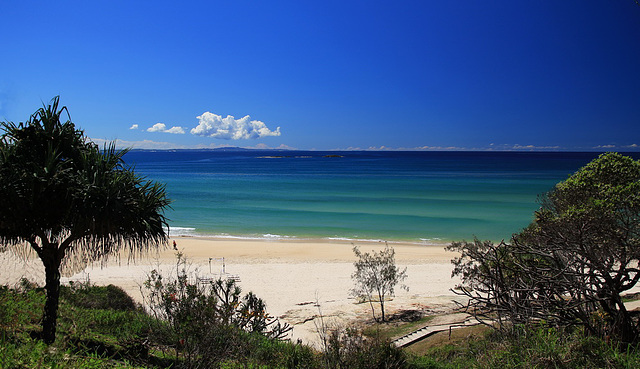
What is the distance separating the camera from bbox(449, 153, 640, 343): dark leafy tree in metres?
5.75

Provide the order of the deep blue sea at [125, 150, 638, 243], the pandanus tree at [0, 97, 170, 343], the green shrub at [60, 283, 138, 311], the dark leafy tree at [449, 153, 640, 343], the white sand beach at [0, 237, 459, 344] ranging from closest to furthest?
the dark leafy tree at [449, 153, 640, 343] < the pandanus tree at [0, 97, 170, 343] < the green shrub at [60, 283, 138, 311] < the white sand beach at [0, 237, 459, 344] < the deep blue sea at [125, 150, 638, 243]

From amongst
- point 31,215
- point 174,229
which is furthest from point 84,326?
point 174,229

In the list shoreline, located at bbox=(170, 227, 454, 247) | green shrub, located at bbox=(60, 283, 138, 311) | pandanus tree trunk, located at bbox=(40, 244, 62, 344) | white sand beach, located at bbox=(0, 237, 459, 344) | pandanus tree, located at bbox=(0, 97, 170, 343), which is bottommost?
white sand beach, located at bbox=(0, 237, 459, 344)

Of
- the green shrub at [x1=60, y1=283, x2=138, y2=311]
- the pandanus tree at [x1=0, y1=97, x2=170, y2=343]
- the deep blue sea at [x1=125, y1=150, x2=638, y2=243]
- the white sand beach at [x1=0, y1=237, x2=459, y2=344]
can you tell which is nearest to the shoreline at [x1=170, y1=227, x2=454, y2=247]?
the deep blue sea at [x1=125, y1=150, x2=638, y2=243]

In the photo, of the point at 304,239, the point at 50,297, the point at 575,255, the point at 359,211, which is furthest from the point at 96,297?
the point at 359,211

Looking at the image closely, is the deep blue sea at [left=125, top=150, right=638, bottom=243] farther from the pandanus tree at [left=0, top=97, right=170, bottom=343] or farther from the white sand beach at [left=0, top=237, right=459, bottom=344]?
the pandanus tree at [left=0, top=97, right=170, bottom=343]

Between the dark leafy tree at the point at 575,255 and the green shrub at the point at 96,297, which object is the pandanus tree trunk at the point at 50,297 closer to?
the green shrub at the point at 96,297

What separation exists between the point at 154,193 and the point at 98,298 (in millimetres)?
7539

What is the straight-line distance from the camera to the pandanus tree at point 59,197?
648cm

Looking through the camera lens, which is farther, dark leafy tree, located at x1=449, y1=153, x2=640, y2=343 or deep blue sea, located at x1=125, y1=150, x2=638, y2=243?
deep blue sea, located at x1=125, y1=150, x2=638, y2=243

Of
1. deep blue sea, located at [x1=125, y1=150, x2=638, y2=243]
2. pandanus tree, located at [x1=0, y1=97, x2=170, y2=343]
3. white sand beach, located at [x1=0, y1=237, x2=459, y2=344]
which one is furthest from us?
deep blue sea, located at [x1=125, y1=150, x2=638, y2=243]

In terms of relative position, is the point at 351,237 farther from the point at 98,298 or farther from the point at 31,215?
the point at 31,215

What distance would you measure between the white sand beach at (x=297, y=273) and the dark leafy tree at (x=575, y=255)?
522cm

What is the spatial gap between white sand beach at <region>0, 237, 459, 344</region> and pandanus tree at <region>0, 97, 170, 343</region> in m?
5.04
